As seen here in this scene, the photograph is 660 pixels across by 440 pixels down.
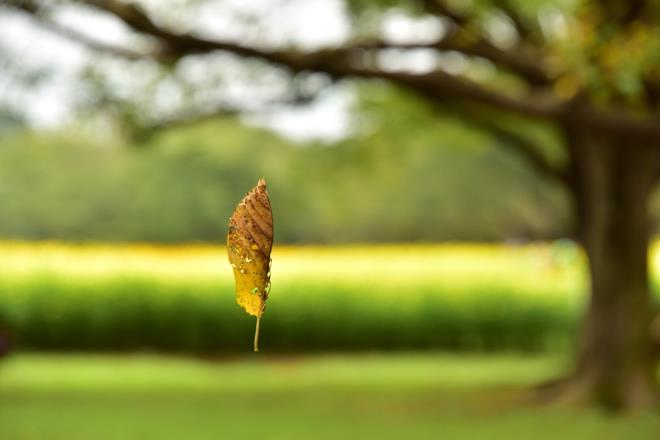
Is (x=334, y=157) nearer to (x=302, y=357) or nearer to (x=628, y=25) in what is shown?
(x=302, y=357)

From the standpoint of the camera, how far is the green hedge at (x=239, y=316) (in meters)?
23.9

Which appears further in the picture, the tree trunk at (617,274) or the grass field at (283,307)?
the grass field at (283,307)

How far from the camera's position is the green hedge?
941 inches

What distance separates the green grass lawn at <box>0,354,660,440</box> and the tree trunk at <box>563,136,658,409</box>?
50cm

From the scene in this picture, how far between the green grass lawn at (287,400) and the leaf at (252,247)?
1125 cm

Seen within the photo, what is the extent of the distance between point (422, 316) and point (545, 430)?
11.5m

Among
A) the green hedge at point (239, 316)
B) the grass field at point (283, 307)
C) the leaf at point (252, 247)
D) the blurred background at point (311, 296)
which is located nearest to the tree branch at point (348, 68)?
the blurred background at point (311, 296)

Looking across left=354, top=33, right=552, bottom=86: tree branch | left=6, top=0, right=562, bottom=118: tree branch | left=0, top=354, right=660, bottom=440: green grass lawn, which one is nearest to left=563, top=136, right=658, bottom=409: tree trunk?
left=0, top=354, right=660, bottom=440: green grass lawn

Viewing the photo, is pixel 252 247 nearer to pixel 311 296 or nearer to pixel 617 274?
pixel 617 274

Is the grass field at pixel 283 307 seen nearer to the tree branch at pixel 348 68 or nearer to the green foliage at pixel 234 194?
the tree branch at pixel 348 68

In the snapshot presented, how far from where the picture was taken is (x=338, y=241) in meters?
57.1

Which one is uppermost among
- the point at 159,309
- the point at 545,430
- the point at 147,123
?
the point at 147,123

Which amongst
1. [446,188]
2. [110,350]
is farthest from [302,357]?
[446,188]

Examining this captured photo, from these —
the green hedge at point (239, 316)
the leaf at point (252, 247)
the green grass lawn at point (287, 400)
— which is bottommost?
the green grass lawn at point (287, 400)
